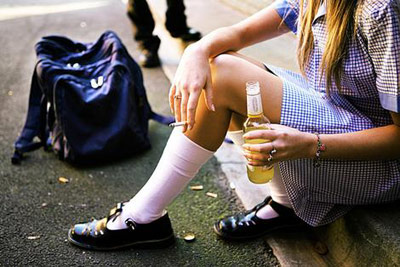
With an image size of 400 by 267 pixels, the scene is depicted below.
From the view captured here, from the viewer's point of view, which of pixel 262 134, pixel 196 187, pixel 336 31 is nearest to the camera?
pixel 262 134

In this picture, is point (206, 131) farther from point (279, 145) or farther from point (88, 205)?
point (88, 205)

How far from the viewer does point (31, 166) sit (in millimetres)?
2756

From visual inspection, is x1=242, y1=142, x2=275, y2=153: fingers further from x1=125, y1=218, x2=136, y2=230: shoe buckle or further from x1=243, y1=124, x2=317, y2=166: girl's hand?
x1=125, y1=218, x2=136, y2=230: shoe buckle

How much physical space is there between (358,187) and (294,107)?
13.6 inches

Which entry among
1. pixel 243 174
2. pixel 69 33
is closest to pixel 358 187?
pixel 243 174

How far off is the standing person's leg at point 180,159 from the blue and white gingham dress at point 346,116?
0.11 metres

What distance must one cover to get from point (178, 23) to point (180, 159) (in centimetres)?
291

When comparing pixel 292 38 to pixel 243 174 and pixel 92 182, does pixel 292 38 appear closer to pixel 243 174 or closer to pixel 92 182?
pixel 243 174

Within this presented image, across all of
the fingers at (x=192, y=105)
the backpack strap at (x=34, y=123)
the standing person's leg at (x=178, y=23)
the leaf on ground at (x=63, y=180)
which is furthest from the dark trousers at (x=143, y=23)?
the fingers at (x=192, y=105)

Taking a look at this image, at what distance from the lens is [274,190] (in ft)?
6.63

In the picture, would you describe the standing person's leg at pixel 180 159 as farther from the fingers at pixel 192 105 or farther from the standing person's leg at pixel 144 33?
the standing person's leg at pixel 144 33

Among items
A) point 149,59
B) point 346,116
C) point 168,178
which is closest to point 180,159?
point 168,178

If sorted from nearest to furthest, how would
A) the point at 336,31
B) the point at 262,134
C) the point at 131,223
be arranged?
the point at 262,134
the point at 336,31
the point at 131,223

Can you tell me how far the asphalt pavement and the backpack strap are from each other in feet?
0.21
